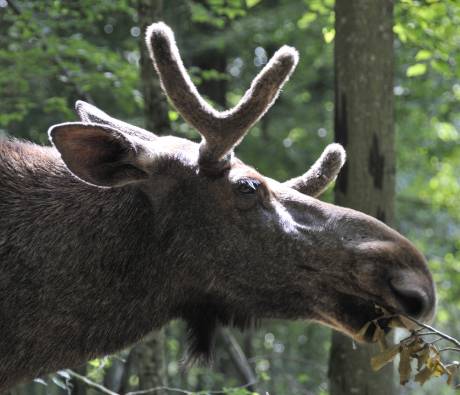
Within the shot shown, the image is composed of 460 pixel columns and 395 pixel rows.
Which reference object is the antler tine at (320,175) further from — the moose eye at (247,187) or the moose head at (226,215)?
the moose eye at (247,187)

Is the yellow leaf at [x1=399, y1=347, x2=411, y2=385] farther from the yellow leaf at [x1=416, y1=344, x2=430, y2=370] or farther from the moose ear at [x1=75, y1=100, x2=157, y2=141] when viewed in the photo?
the moose ear at [x1=75, y1=100, x2=157, y2=141]

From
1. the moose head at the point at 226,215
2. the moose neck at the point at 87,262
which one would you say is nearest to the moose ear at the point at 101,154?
the moose head at the point at 226,215

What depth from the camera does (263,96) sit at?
4.59m

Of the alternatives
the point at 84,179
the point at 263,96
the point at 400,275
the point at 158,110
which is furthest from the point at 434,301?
the point at 158,110

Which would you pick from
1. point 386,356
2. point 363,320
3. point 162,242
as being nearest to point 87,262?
point 162,242

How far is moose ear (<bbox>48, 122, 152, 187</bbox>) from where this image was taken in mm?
4477

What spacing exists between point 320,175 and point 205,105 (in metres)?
0.97

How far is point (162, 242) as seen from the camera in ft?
15.3

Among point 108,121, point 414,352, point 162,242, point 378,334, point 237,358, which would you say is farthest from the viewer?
point 237,358

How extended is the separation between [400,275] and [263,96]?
3.93 ft

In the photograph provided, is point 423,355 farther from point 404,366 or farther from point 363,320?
→ point 363,320

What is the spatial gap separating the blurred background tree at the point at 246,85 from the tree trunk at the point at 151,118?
14 mm

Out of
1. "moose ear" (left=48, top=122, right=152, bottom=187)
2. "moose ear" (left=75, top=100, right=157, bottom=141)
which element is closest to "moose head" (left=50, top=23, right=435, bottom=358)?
"moose ear" (left=48, top=122, right=152, bottom=187)

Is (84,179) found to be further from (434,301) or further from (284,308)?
(434,301)
